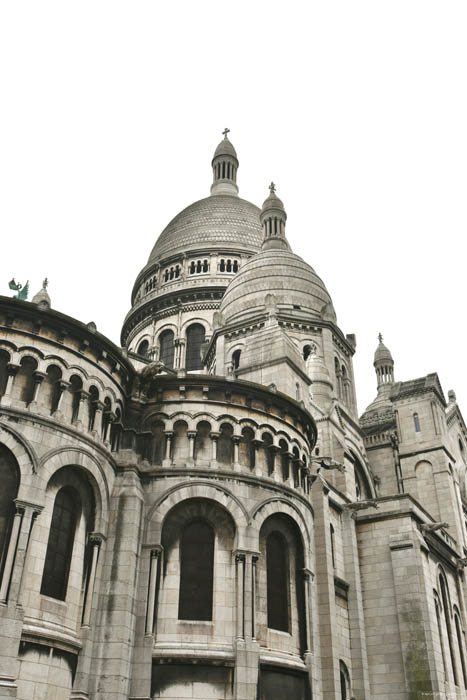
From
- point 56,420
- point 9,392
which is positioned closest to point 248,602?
point 56,420

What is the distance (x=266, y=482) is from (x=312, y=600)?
444 centimetres

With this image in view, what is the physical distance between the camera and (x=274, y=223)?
52531mm

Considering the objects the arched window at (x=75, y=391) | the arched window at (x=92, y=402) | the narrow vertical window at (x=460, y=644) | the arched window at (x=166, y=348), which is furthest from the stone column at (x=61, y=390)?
the arched window at (x=166, y=348)

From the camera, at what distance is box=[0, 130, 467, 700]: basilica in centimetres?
1936

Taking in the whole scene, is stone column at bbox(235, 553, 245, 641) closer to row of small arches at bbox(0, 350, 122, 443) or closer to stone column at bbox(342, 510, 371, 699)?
row of small arches at bbox(0, 350, 122, 443)

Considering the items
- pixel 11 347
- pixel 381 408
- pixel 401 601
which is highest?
pixel 381 408

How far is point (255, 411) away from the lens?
2527 cm

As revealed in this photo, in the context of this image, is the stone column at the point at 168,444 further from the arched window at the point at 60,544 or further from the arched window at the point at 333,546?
the arched window at the point at 333,546

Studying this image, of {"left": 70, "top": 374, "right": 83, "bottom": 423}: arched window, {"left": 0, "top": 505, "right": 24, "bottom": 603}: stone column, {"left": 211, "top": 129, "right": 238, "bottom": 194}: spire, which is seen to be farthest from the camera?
{"left": 211, "top": 129, "right": 238, "bottom": 194}: spire

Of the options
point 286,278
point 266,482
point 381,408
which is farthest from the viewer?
point 381,408

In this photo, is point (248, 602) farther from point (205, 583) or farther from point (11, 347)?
point (11, 347)

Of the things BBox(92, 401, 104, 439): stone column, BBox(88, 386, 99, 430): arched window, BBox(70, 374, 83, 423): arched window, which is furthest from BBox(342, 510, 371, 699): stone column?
BBox(70, 374, 83, 423): arched window

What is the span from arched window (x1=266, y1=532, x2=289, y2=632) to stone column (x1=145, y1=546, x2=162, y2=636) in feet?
13.2

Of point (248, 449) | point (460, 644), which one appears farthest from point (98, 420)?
point (460, 644)
